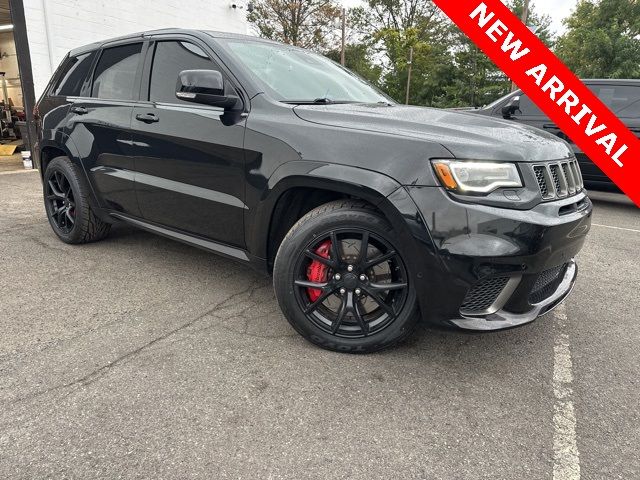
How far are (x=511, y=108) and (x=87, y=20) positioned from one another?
28.3ft

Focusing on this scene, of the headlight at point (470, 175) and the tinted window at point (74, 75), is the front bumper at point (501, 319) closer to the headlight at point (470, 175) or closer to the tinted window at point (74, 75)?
the headlight at point (470, 175)

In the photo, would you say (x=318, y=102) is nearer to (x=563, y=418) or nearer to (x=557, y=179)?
(x=557, y=179)

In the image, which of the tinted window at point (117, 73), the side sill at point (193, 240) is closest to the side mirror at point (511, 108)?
the tinted window at point (117, 73)

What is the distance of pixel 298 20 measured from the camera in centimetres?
3253

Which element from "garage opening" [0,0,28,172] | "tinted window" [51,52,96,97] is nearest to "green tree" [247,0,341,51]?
"garage opening" [0,0,28,172]

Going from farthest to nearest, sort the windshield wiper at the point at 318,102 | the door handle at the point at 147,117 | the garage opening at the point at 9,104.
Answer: the garage opening at the point at 9,104 < the door handle at the point at 147,117 < the windshield wiper at the point at 318,102

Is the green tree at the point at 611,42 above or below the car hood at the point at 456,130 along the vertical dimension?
above

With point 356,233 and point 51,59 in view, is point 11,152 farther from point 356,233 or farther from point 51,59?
point 356,233

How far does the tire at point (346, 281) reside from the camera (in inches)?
92.1

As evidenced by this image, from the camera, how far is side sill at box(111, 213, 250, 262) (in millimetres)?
2926

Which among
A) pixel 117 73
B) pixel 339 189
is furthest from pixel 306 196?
pixel 117 73

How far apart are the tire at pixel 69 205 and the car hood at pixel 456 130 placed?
239 centimetres

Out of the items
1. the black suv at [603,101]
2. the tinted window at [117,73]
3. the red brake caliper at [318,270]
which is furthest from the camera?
the black suv at [603,101]

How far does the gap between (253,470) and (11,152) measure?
42.2 ft
